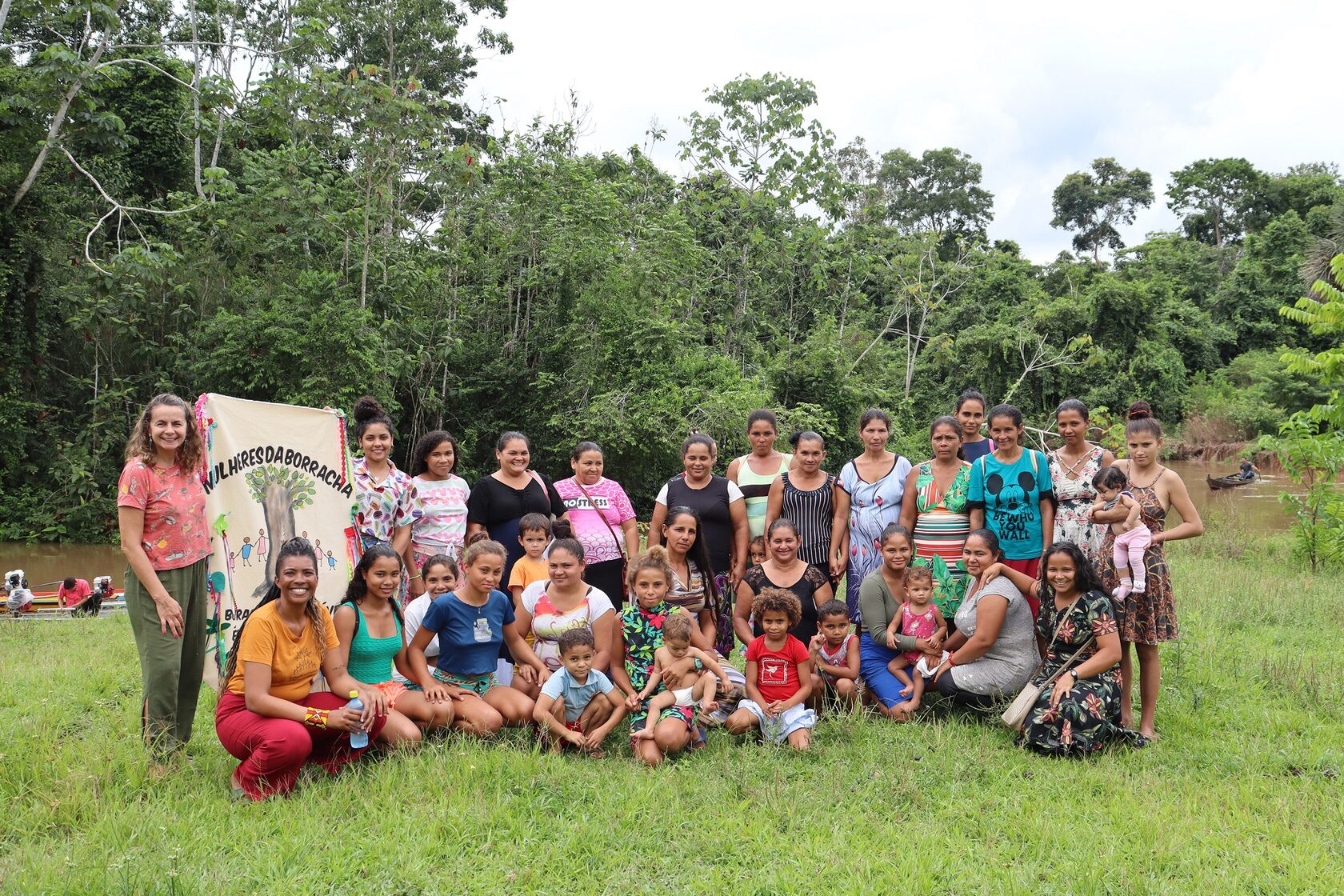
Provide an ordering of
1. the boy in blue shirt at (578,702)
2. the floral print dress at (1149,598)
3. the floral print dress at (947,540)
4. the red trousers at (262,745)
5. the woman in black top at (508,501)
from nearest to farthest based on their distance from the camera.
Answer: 1. the red trousers at (262,745)
2. the boy in blue shirt at (578,702)
3. the floral print dress at (1149,598)
4. the floral print dress at (947,540)
5. the woman in black top at (508,501)

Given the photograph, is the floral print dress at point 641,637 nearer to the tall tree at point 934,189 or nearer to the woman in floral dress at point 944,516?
the woman in floral dress at point 944,516

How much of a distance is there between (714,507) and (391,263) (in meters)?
10.8

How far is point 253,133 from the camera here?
1516 centimetres

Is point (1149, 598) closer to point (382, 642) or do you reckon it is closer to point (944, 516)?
point (944, 516)

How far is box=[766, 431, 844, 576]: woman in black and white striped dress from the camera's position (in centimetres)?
592

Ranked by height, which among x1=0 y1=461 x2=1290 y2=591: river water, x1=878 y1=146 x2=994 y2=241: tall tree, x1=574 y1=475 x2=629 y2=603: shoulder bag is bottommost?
x1=0 y1=461 x2=1290 y2=591: river water

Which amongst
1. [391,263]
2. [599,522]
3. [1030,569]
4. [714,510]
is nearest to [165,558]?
[599,522]

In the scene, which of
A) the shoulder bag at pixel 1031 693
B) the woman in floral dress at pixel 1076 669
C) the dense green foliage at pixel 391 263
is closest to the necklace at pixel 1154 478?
the woman in floral dress at pixel 1076 669

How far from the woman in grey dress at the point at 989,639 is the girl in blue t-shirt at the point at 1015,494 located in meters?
0.20

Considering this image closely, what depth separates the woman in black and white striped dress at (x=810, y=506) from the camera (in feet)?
19.4

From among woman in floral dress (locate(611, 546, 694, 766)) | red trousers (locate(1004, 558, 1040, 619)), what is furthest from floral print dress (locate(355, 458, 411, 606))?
red trousers (locate(1004, 558, 1040, 619))

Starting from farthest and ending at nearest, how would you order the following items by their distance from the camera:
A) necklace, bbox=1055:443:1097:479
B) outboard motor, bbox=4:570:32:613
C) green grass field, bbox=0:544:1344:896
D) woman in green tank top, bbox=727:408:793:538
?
outboard motor, bbox=4:570:32:613, woman in green tank top, bbox=727:408:793:538, necklace, bbox=1055:443:1097:479, green grass field, bbox=0:544:1344:896

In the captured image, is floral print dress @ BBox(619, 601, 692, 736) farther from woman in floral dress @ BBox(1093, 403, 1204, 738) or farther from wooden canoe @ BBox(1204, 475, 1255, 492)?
wooden canoe @ BBox(1204, 475, 1255, 492)

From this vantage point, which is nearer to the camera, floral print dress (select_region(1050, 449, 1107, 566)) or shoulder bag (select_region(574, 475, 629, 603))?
floral print dress (select_region(1050, 449, 1107, 566))
